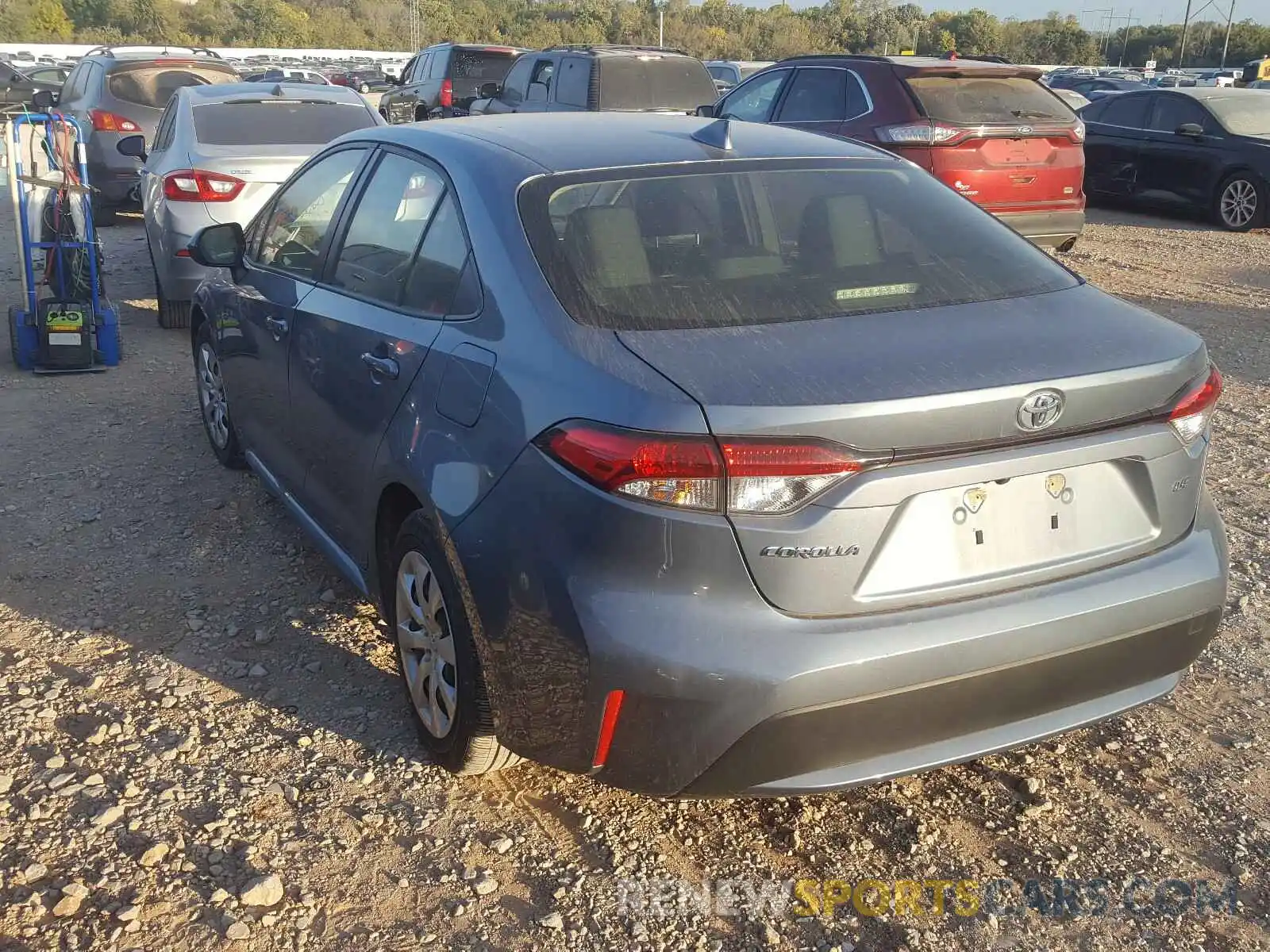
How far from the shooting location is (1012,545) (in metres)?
2.51

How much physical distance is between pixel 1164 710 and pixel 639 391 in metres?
2.12

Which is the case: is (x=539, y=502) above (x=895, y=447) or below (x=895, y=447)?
below

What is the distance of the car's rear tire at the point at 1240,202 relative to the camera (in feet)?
40.8

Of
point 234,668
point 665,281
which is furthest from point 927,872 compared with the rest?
point 234,668

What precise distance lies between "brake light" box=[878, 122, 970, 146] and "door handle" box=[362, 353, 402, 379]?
7.06 m

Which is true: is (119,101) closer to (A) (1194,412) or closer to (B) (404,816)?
(B) (404,816)

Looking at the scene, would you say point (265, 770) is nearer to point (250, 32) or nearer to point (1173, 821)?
point (1173, 821)

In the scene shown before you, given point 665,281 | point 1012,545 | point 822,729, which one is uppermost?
point 665,281

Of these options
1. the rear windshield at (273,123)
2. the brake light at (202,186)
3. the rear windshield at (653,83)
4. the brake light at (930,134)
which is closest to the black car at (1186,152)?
the rear windshield at (653,83)

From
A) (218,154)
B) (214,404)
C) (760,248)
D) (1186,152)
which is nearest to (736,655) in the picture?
(760,248)

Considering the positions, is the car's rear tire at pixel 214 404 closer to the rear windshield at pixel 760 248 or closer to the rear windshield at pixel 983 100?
the rear windshield at pixel 760 248

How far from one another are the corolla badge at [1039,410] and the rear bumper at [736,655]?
36 cm

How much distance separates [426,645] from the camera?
10.3 ft

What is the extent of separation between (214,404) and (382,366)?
2541 mm
